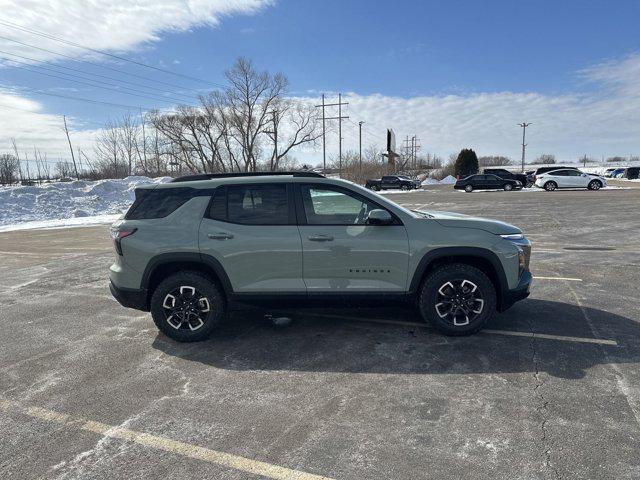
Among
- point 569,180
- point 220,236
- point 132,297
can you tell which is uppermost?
point 220,236

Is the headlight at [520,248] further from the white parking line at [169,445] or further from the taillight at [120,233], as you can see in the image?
the taillight at [120,233]

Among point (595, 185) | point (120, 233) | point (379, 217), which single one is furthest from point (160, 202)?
point (595, 185)

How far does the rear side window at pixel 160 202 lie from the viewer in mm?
4578

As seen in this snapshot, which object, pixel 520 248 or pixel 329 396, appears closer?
pixel 329 396

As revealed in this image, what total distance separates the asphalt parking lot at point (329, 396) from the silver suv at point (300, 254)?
0.45 m

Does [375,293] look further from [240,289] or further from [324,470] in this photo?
[324,470]

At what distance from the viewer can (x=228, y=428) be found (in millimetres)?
3037

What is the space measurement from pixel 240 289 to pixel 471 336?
2.58 meters

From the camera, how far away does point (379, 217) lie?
4.30 m

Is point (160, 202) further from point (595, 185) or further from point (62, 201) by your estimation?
point (595, 185)

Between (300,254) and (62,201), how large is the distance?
26916 millimetres

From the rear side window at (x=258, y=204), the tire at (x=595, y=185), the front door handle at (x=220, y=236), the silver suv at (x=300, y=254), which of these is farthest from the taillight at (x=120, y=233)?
the tire at (x=595, y=185)

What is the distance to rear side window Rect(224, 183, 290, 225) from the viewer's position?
4500mm

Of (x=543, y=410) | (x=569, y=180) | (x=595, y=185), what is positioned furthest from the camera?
(x=569, y=180)
